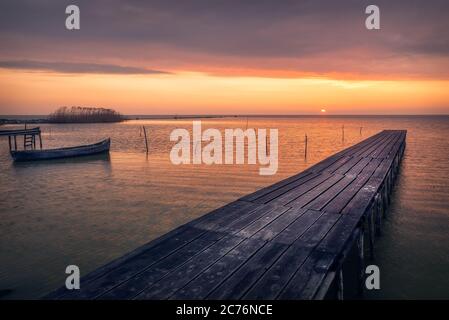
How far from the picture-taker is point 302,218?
6.24 metres

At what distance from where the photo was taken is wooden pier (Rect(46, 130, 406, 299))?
3.63 meters

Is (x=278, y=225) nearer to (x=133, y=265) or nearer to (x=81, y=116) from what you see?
(x=133, y=265)

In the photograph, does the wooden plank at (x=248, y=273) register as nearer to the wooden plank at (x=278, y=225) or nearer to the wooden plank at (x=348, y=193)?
the wooden plank at (x=278, y=225)

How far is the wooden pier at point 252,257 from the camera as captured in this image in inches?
143

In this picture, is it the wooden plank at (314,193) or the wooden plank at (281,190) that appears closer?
the wooden plank at (314,193)

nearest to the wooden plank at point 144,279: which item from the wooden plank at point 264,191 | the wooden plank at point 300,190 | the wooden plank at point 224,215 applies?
the wooden plank at point 224,215

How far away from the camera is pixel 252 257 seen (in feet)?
14.7

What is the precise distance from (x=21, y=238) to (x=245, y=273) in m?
9.15

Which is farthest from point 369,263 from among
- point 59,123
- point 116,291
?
point 59,123

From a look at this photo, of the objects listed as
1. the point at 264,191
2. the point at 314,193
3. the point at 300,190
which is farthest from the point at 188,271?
the point at 300,190

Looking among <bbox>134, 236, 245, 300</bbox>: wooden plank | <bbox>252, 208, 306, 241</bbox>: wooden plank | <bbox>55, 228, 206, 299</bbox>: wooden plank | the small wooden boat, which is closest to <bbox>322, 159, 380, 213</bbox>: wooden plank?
<bbox>252, 208, 306, 241</bbox>: wooden plank

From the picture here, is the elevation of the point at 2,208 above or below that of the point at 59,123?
below

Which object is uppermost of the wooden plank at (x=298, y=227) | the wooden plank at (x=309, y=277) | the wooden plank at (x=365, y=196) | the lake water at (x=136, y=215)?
the wooden plank at (x=365, y=196)
